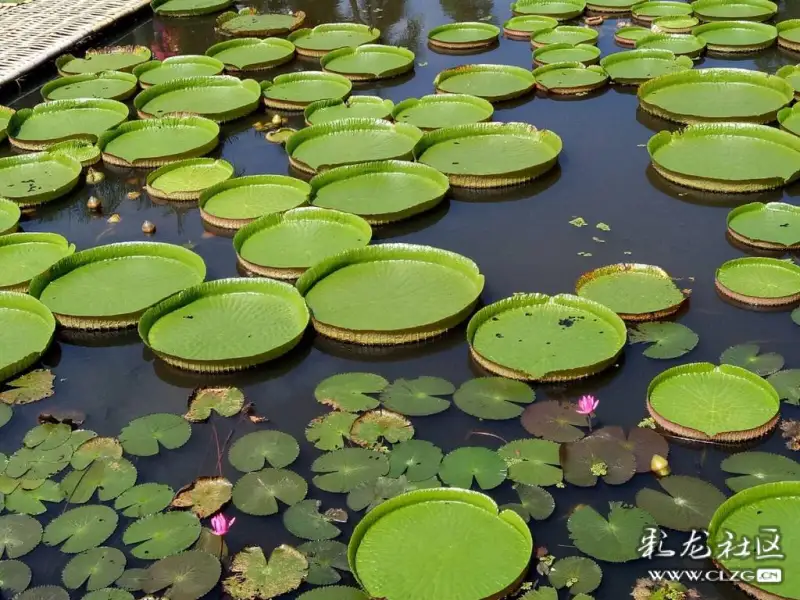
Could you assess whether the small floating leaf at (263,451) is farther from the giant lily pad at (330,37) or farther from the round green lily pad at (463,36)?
the round green lily pad at (463,36)

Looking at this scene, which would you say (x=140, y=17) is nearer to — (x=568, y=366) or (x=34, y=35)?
(x=34, y=35)

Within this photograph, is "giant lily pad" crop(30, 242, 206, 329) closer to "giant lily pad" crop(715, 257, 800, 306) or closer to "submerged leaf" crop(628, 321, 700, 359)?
"submerged leaf" crop(628, 321, 700, 359)

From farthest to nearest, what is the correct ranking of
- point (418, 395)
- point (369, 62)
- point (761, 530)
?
1. point (369, 62)
2. point (418, 395)
3. point (761, 530)

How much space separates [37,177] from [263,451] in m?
3.62

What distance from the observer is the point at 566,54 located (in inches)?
327

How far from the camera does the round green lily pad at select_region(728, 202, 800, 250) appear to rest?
5285mm

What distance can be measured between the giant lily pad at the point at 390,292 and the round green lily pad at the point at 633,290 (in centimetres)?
62

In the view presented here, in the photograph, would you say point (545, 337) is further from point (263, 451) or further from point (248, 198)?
point (248, 198)

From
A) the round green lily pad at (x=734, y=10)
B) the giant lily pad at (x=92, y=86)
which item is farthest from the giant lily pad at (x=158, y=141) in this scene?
the round green lily pad at (x=734, y=10)

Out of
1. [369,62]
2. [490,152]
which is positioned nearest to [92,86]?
[369,62]

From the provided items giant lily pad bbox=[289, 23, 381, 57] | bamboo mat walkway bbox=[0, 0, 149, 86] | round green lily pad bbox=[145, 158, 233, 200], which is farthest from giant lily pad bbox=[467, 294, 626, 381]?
bamboo mat walkway bbox=[0, 0, 149, 86]

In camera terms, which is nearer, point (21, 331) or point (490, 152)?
point (21, 331)

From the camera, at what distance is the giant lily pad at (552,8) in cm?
929

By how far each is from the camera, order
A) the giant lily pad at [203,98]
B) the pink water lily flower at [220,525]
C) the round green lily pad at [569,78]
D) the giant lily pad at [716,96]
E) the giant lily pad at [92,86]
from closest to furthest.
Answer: the pink water lily flower at [220,525], the giant lily pad at [716,96], the giant lily pad at [203,98], the round green lily pad at [569,78], the giant lily pad at [92,86]
